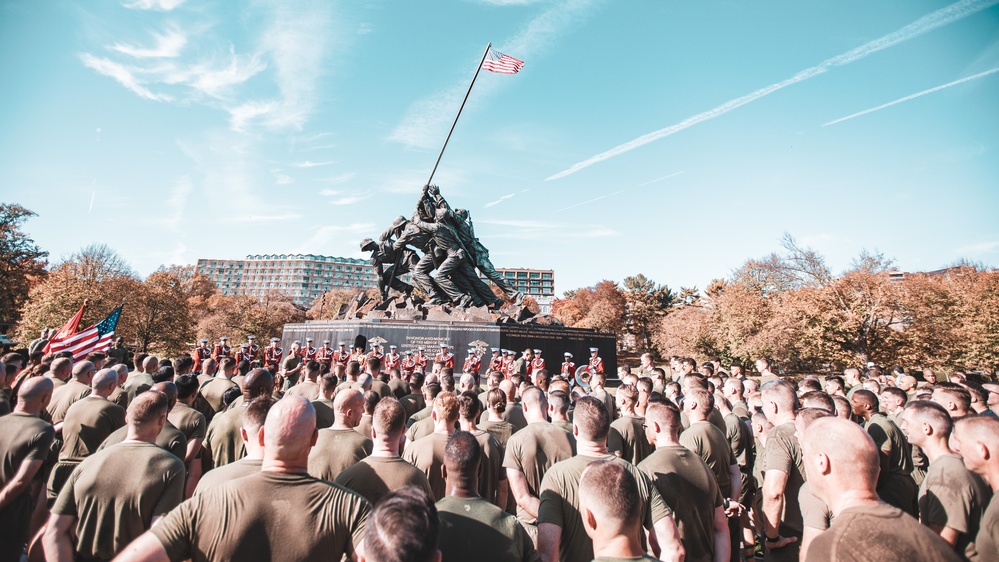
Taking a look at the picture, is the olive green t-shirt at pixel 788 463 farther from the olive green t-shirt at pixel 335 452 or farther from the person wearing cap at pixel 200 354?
the person wearing cap at pixel 200 354

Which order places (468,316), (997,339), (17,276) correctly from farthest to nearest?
(17,276) → (997,339) → (468,316)

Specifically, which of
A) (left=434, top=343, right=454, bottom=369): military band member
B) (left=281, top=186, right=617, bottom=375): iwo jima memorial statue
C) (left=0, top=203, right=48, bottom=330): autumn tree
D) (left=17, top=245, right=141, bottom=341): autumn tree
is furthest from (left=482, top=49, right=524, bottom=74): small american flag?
(left=0, top=203, right=48, bottom=330): autumn tree

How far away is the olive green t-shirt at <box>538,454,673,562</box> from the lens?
2.92 m

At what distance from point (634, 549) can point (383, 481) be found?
1.62 metres

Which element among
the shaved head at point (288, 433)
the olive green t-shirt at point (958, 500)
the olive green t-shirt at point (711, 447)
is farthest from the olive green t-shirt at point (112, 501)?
the olive green t-shirt at point (958, 500)

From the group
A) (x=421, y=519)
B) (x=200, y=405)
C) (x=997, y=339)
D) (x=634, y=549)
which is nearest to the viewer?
(x=421, y=519)

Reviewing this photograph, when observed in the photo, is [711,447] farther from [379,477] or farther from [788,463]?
[379,477]

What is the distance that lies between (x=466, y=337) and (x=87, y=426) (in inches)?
630

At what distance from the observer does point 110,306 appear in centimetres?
3167

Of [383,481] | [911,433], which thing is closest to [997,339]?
[911,433]

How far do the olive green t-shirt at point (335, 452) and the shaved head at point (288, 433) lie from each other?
1.38 m

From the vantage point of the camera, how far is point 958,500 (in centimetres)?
308

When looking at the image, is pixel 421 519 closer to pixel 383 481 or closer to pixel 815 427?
pixel 383 481

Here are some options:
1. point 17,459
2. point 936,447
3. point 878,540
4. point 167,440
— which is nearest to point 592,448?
point 878,540
